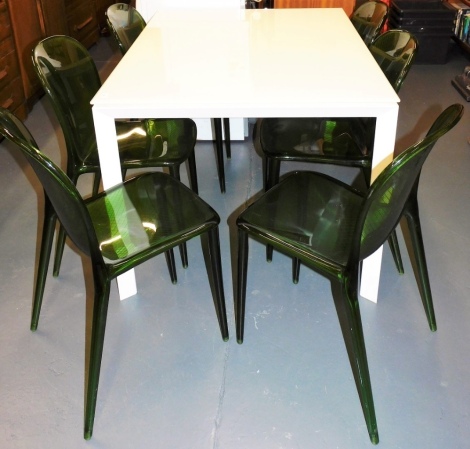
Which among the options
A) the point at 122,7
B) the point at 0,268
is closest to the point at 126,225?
the point at 0,268

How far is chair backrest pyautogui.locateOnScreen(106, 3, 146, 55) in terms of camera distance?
244 centimetres

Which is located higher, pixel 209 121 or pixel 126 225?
A: pixel 126 225

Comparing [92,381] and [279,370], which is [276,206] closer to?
[279,370]

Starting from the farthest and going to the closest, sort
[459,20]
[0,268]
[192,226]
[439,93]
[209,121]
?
[459,20] → [439,93] → [209,121] → [0,268] → [192,226]

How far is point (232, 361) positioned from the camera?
74.2 inches

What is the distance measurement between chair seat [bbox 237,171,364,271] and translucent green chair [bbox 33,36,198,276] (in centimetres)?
Result: 47

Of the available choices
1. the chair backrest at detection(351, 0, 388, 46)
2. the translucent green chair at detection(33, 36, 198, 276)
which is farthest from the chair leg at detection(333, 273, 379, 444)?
the chair backrest at detection(351, 0, 388, 46)

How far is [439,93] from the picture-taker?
3930 millimetres

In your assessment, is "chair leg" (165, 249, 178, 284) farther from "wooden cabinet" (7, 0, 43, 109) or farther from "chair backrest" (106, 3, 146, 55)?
"wooden cabinet" (7, 0, 43, 109)

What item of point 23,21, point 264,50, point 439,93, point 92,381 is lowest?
point 439,93

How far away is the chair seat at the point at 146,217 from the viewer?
65.9 inches

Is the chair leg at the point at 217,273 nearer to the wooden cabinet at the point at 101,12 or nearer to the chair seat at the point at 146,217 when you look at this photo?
the chair seat at the point at 146,217

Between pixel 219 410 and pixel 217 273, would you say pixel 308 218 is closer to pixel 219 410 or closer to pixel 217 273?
pixel 217 273

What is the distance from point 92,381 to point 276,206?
70 centimetres
